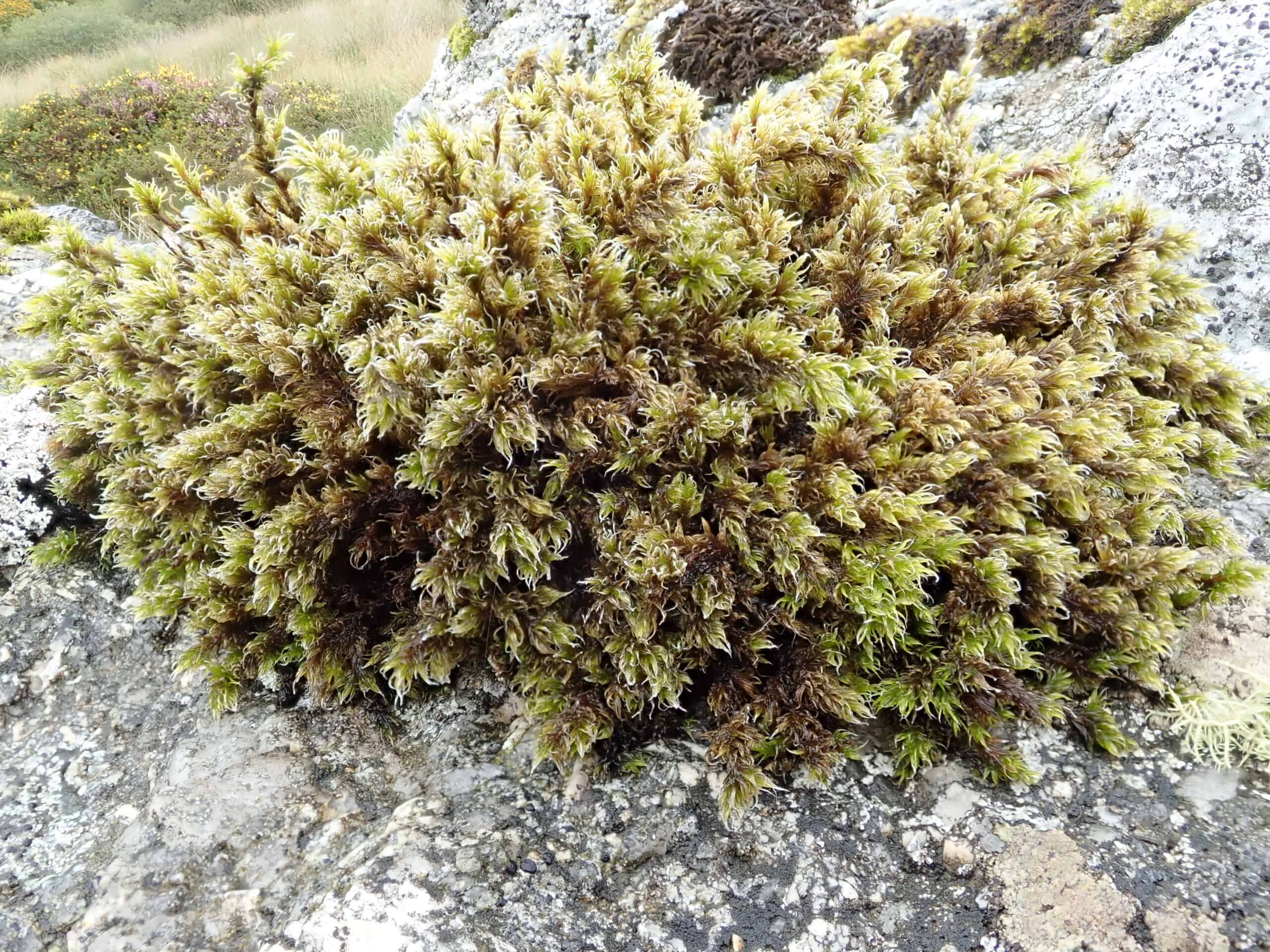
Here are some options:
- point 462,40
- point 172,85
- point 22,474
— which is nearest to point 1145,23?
point 462,40

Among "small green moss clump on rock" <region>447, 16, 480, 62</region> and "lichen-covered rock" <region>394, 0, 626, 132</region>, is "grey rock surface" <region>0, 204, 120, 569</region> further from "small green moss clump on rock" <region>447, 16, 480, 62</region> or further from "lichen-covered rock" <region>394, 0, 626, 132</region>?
"small green moss clump on rock" <region>447, 16, 480, 62</region>

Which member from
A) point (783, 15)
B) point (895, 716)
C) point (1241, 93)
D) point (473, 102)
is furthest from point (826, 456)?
point (473, 102)

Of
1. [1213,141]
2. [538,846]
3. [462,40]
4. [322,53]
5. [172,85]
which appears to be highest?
[462,40]

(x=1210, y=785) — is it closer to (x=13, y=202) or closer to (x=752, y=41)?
(x=752, y=41)

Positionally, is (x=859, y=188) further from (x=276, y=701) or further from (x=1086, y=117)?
(x=276, y=701)

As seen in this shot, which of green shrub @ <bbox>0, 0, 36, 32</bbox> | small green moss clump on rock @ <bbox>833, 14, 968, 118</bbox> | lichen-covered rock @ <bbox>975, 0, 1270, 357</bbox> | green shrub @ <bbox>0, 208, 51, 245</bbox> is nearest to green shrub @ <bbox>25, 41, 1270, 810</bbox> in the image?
lichen-covered rock @ <bbox>975, 0, 1270, 357</bbox>

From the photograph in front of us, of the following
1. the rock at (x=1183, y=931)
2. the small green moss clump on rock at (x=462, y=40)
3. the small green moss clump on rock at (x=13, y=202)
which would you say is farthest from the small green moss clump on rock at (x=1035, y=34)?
the small green moss clump on rock at (x=13, y=202)
